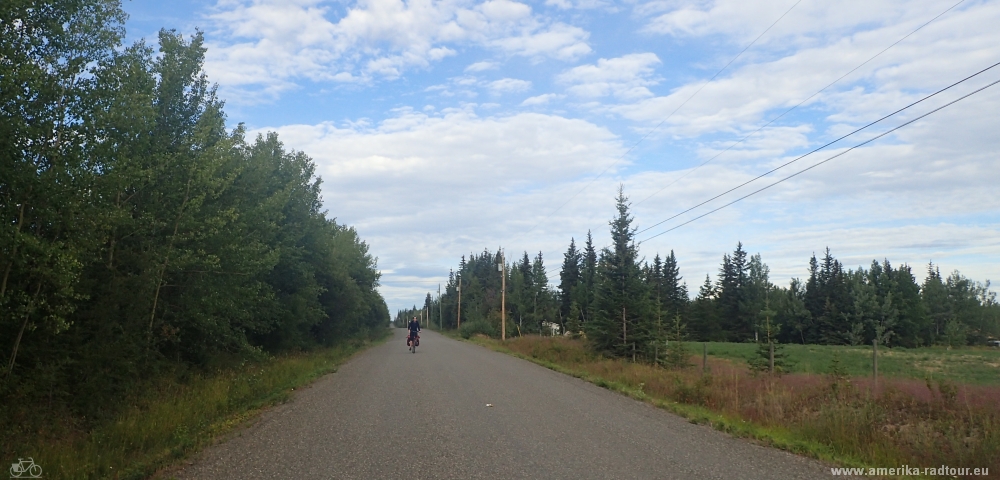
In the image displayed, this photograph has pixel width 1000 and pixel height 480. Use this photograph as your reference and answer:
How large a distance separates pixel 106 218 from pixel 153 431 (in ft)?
11.4

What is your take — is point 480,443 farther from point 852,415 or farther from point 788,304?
point 788,304

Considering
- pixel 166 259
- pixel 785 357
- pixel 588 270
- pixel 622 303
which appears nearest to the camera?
pixel 166 259

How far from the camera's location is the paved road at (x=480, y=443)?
21.2ft

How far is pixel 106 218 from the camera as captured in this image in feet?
31.4

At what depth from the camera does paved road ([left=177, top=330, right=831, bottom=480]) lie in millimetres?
6461

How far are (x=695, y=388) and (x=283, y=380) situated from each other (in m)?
10.3

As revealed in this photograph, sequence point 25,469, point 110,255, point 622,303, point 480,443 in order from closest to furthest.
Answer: point 25,469
point 480,443
point 110,255
point 622,303

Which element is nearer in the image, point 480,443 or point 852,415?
point 480,443

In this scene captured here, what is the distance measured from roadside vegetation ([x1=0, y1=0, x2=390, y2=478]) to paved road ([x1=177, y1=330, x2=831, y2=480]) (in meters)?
1.14

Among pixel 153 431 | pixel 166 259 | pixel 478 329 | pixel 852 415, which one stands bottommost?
pixel 478 329

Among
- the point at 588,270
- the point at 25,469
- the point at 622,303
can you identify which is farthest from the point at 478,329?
the point at 25,469

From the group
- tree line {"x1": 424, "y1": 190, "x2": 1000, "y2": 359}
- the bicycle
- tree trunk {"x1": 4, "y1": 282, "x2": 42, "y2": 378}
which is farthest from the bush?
the bicycle

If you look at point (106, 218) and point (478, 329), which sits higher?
point (106, 218)

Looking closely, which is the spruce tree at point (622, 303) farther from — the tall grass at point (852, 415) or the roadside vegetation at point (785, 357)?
the tall grass at point (852, 415)
